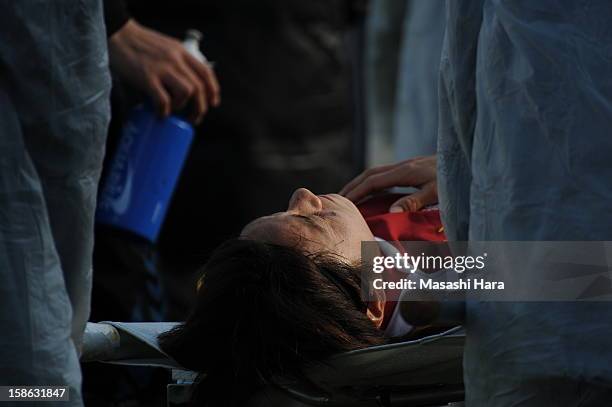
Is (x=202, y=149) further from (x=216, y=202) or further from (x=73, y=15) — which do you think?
(x=73, y=15)

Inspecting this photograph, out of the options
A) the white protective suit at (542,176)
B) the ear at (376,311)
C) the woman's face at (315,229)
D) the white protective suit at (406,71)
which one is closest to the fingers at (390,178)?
the woman's face at (315,229)

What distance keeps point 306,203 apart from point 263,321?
24cm

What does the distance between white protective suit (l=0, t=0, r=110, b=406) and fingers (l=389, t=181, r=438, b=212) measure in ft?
2.57

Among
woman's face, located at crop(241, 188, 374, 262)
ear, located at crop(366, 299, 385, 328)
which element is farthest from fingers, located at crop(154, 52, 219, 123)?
ear, located at crop(366, 299, 385, 328)

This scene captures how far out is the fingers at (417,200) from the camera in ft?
7.23

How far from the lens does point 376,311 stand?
75.6 inches

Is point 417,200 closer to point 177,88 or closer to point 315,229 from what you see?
point 315,229

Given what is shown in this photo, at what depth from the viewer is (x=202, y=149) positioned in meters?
3.94

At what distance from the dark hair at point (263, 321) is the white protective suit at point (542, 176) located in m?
0.33

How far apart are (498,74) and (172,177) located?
1.20 m

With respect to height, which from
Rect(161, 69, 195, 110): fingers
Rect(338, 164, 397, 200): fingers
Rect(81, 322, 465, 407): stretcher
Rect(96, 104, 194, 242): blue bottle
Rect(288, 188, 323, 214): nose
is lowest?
Rect(81, 322, 465, 407): stretcher

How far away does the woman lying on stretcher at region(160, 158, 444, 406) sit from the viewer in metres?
1.78

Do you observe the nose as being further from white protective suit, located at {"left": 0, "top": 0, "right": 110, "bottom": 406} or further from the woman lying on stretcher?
white protective suit, located at {"left": 0, "top": 0, "right": 110, "bottom": 406}

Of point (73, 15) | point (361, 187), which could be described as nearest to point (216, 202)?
point (361, 187)
